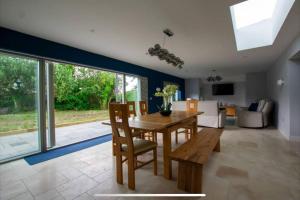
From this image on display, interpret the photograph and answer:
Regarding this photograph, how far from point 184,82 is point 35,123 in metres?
9.02

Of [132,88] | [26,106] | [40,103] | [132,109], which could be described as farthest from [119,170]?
[132,88]

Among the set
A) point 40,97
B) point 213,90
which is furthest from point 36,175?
point 213,90

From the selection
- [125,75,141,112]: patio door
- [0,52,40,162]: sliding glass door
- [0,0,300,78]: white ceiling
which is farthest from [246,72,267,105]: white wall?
[0,52,40,162]: sliding glass door

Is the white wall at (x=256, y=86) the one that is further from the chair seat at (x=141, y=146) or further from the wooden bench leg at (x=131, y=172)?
the wooden bench leg at (x=131, y=172)

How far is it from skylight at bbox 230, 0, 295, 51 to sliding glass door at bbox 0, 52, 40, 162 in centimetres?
409

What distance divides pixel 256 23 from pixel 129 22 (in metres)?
3.08

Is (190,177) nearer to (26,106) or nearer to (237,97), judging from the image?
(26,106)

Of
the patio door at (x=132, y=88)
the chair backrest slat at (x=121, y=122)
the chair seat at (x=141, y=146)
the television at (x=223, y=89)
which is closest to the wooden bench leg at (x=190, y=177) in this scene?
the chair seat at (x=141, y=146)

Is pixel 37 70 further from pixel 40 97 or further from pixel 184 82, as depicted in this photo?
pixel 184 82

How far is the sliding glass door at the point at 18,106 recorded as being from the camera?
2.83 metres

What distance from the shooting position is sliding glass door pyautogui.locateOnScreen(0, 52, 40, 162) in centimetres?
283

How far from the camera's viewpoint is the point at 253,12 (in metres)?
3.36

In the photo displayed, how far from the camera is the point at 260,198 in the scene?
166cm

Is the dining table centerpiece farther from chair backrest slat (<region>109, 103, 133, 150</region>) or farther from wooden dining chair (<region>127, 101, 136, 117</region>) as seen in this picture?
chair backrest slat (<region>109, 103, 133, 150</region>)
